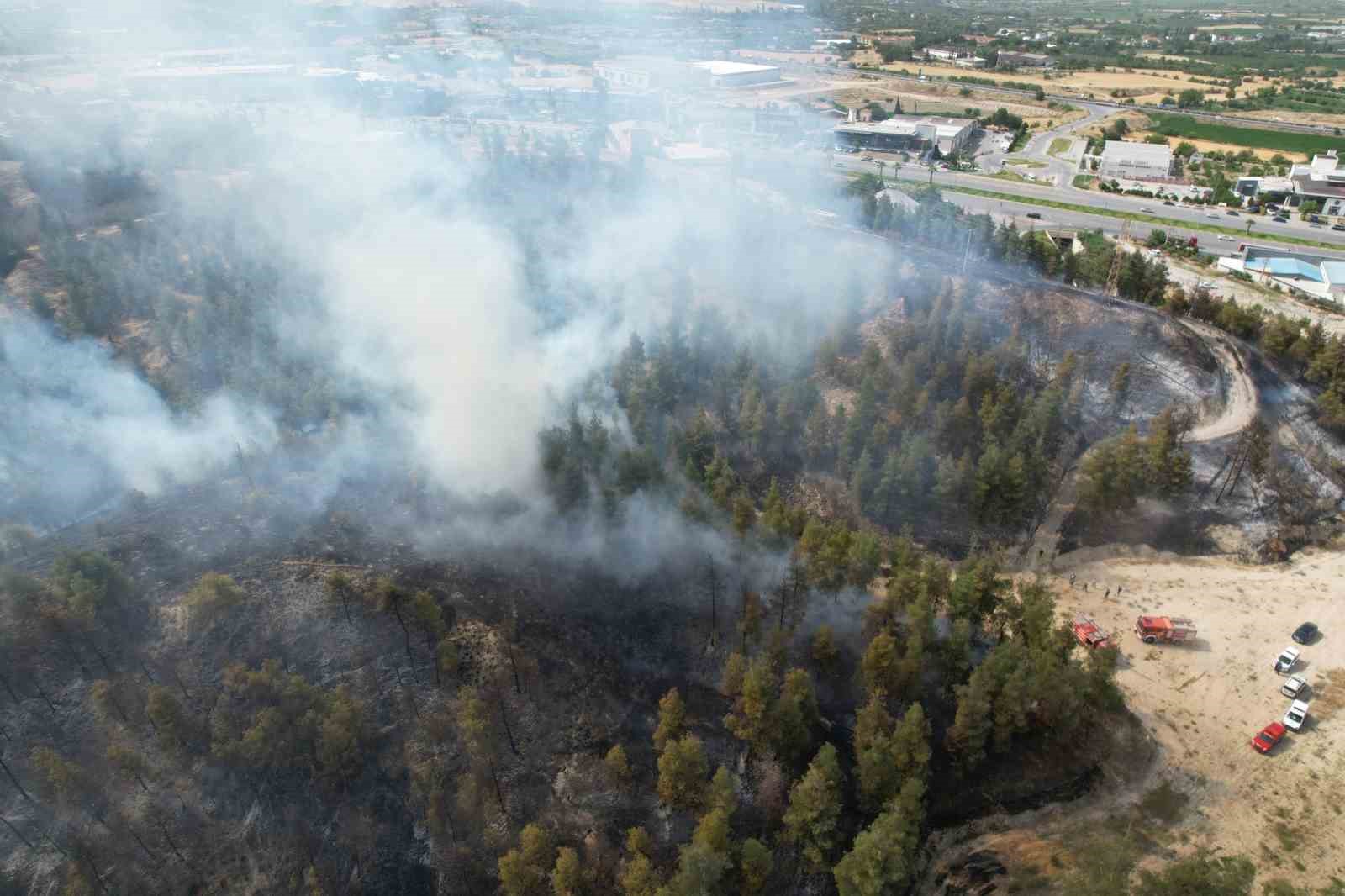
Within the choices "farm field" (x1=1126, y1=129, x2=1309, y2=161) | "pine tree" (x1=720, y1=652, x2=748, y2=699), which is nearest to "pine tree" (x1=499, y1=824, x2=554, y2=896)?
"pine tree" (x1=720, y1=652, x2=748, y2=699)

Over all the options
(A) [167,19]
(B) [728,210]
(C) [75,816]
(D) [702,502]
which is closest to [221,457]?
(C) [75,816]

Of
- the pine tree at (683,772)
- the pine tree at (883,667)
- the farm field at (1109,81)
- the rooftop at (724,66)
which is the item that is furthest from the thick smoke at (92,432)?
the farm field at (1109,81)

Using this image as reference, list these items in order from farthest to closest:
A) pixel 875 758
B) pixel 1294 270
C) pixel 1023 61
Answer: pixel 1023 61 → pixel 1294 270 → pixel 875 758

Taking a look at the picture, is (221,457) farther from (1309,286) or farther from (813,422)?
(1309,286)

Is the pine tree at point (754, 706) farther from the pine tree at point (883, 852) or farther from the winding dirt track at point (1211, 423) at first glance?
the winding dirt track at point (1211, 423)

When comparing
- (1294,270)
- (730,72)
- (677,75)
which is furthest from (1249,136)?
(677,75)

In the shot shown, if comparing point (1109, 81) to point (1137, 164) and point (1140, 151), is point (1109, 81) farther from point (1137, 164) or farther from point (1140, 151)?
point (1137, 164)
